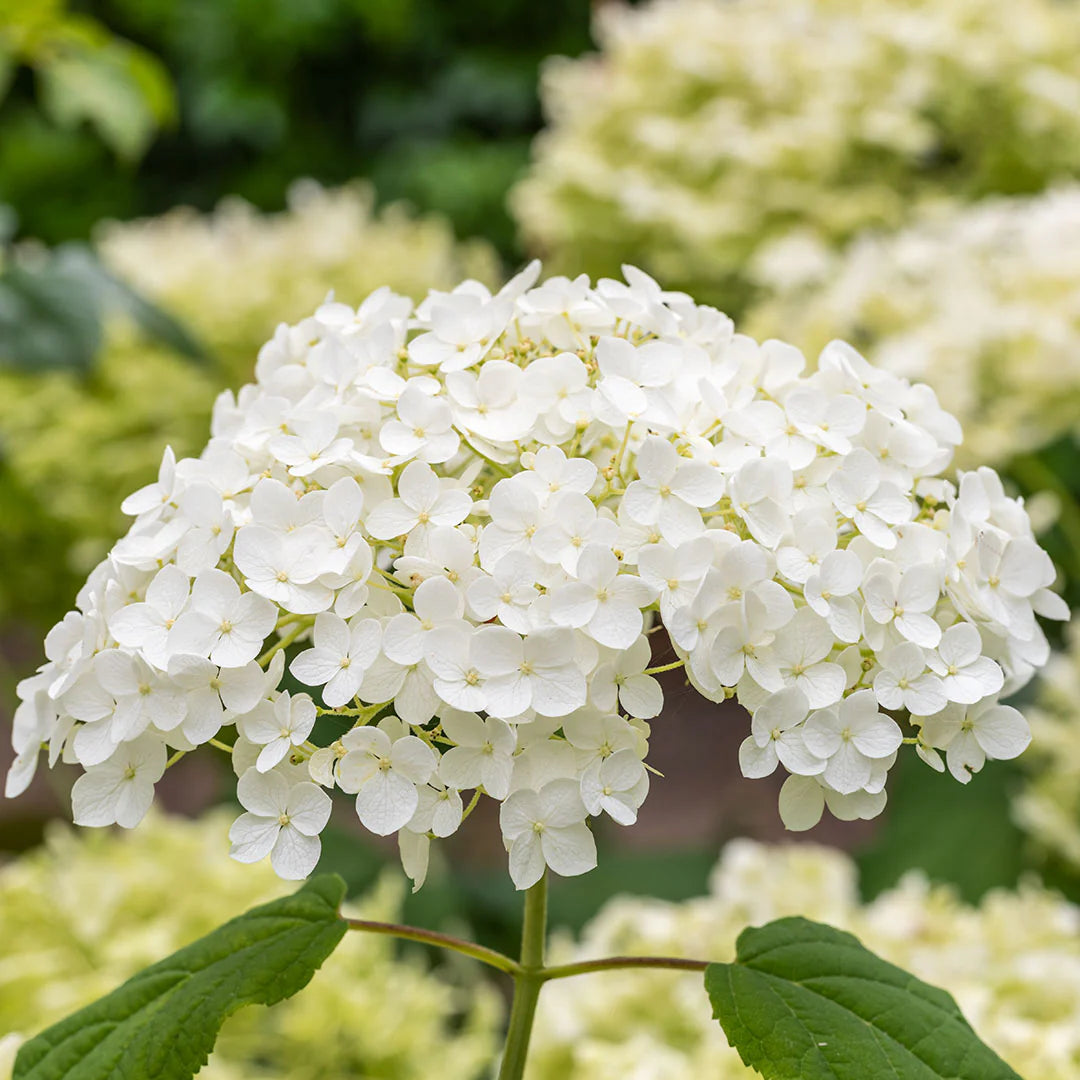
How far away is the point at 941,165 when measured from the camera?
153cm

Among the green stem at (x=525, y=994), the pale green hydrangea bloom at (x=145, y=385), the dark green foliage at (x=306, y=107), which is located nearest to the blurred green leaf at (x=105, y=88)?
the pale green hydrangea bloom at (x=145, y=385)

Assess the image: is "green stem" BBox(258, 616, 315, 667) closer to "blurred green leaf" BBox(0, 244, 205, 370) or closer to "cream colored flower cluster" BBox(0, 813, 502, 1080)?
"cream colored flower cluster" BBox(0, 813, 502, 1080)

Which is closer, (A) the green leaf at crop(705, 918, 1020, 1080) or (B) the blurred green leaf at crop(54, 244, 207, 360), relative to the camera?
(A) the green leaf at crop(705, 918, 1020, 1080)

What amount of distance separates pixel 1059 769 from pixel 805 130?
29.9 inches

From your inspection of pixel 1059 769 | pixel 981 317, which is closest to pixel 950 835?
pixel 1059 769

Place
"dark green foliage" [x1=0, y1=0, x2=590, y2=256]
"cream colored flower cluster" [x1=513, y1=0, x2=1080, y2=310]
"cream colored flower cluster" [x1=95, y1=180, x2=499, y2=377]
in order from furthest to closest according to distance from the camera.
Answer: "dark green foliage" [x1=0, y1=0, x2=590, y2=256], "cream colored flower cluster" [x1=95, y1=180, x2=499, y2=377], "cream colored flower cluster" [x1=513, y1=0, x2=1080, y2=310]

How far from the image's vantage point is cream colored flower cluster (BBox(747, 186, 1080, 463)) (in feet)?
3.42

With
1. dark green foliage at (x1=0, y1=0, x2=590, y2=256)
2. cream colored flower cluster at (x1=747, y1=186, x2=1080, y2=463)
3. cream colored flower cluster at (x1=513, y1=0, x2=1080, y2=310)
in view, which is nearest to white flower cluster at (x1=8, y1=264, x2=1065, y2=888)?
cream colored flower cluster at (x1=747, y1=186, x2=1080, y2=463)

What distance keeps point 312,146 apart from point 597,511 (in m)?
3.89

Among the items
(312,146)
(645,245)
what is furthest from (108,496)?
(312,146)

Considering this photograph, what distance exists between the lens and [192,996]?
0.41 m

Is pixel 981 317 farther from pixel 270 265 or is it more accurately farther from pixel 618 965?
pixel 270 265

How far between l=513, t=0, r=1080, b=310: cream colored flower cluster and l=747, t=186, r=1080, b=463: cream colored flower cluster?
0.18 meters

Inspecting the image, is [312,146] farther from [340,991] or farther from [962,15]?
[340,991]
